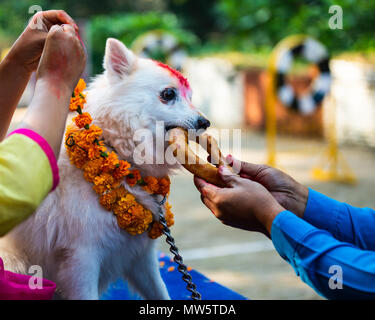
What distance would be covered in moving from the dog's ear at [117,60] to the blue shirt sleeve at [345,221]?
1.10m

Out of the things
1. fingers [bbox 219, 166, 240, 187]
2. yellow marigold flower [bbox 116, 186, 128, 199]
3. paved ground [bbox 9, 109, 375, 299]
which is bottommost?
paved ground [bbox 9, 109, 375, 299]

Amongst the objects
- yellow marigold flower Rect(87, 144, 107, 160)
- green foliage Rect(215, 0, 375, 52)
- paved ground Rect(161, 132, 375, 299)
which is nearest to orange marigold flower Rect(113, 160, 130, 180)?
yellow marigold flower Rect(87, 144, 107, 160)

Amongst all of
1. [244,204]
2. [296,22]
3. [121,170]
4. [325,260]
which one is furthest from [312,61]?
[325,260]

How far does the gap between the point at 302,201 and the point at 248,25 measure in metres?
14.8

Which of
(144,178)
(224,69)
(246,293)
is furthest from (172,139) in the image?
(224,69)

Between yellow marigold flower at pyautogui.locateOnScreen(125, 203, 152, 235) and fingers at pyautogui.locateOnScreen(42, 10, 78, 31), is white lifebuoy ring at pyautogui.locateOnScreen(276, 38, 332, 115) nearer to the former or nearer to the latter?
yellow marigold flower at pyautogui.locateOnScreen(125, 203, 152, 235)

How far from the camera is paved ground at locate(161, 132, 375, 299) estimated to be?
466 centimetres

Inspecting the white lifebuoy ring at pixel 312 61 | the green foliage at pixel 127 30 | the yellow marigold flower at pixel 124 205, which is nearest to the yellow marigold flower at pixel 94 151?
the yellow marigold flower at pixel 124 205

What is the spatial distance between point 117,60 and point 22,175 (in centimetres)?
130

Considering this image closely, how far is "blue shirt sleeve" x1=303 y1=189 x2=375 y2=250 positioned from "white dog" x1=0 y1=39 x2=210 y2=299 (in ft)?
2.23

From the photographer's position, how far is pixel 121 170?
7.41ft

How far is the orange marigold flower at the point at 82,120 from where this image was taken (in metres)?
2.24

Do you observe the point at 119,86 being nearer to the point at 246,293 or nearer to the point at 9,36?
the point at 246,293
